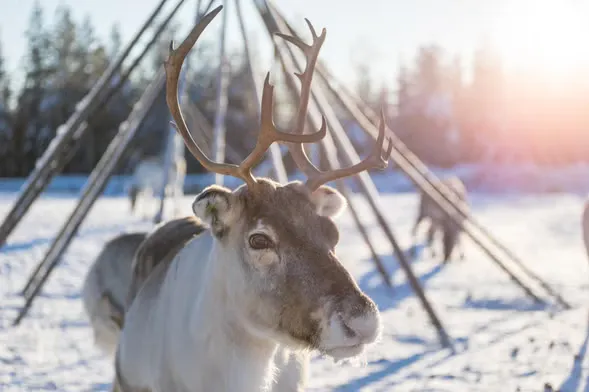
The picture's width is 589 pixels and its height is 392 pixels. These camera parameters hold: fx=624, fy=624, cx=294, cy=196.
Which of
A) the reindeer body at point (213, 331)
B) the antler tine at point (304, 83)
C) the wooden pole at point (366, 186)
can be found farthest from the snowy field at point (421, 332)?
the antler tine at point (304, 83)

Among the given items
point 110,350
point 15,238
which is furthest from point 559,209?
point 110,350

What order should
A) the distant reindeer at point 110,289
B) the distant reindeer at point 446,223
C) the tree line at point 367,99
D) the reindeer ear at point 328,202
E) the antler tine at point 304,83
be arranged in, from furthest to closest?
Result: the tree line at point 367,99 < the distant reindeer at point 446,223 < the distant reindeer at point 110,289 < the antler tine at point 304,83 < the reindeer ear at point 328,202

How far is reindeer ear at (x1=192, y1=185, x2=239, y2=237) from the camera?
2.88 m

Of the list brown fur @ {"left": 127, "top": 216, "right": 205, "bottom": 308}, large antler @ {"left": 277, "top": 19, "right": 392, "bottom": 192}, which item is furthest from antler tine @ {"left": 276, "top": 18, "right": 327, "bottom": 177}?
brown fur @ {"left": 127, "top": 216, "right": 205, "bottom": 308}

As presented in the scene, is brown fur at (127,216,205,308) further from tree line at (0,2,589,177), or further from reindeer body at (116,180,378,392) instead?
tree line at (0,2,589,177)

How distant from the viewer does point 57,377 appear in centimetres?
527

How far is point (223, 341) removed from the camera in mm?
2953

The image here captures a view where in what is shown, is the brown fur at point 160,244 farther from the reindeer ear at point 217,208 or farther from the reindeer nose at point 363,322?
the reindeer nose at point 363,322

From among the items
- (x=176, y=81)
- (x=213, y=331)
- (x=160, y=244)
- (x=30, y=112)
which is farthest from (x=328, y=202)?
(x=30, y=112)

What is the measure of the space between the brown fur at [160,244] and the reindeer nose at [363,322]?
1.67 m

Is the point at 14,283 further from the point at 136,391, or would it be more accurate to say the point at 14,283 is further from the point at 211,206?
the point at 211,206

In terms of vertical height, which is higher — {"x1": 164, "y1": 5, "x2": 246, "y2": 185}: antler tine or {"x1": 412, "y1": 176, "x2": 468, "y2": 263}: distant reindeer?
{"x1": 164, "y1": 5, "x2": 246, "y2": 185}: antler tine

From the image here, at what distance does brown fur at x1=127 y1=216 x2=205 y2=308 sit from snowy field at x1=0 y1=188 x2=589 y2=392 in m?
1.34

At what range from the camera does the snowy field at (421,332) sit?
17.4 feet
